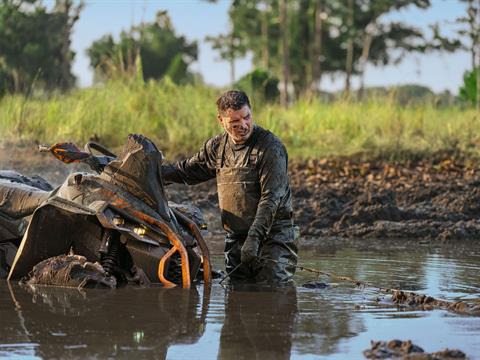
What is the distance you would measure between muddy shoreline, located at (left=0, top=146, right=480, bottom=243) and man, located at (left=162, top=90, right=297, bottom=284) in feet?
13.4

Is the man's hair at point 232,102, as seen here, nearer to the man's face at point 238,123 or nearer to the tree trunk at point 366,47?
the man's face at point 238,123

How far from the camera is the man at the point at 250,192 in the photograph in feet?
25.3

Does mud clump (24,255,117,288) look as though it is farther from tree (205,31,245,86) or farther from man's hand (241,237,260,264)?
tree (205,31,245,86)

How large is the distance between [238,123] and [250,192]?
1.66 ft

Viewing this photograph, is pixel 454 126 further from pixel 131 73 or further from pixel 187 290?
pixel 187 290

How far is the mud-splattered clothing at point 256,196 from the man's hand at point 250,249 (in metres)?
0.06

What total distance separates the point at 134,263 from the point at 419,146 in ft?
36.2

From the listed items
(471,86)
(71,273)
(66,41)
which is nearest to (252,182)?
(71,273)

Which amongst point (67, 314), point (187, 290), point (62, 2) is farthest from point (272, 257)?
point (62, 2)

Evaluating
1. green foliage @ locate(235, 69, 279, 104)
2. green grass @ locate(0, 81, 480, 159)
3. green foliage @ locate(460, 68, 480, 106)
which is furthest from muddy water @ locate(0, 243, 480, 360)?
green foliage @ locate(460, 68, 480, 106)

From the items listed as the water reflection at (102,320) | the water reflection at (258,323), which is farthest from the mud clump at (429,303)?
the water reflection at (102,320)

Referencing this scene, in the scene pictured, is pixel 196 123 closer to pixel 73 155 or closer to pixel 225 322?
pixel 73 155

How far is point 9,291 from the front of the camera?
750 centimetres

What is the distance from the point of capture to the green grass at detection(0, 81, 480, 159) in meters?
17.5
